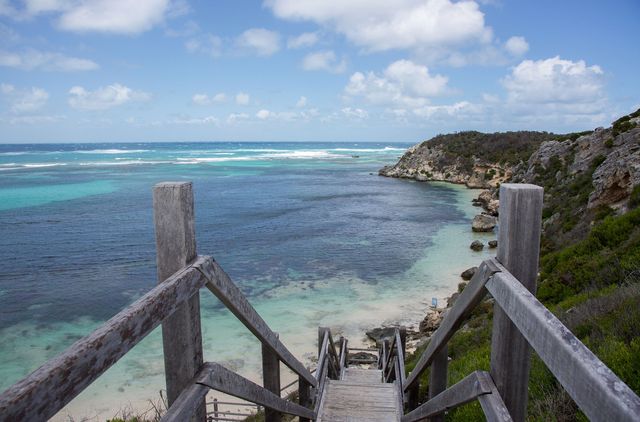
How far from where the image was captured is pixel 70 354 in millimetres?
1089

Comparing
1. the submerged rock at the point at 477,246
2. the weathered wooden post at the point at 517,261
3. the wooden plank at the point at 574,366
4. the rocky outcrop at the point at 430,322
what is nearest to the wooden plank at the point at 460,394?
the weathered wooden post at the point at 517,261

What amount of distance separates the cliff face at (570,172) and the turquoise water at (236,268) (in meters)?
5.07

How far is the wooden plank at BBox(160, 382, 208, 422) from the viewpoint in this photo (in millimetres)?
1692

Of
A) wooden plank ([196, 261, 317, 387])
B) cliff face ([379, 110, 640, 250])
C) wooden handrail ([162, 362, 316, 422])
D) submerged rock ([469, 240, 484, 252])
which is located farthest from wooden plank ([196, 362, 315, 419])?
submerged rock ([469, 240, 484, 252])

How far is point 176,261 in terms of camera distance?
1925 mm

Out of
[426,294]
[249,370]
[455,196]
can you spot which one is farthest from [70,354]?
[455,196]

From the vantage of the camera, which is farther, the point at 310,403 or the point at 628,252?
the point at 628,252

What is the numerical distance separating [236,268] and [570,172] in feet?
61.7

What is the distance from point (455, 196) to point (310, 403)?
44.2 meters

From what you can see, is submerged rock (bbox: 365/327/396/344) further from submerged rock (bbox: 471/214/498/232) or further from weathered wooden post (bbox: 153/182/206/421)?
submerged rock (bbox: 471/214/498/232)

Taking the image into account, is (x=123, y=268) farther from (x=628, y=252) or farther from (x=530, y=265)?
(x=530, y=265)

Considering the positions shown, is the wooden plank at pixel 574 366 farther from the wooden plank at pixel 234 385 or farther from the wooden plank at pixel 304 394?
the wooden plank at pixel 304 394

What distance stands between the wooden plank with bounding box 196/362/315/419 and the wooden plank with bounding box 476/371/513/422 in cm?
122

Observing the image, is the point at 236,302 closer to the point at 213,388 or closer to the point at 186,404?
the point at 213,388
